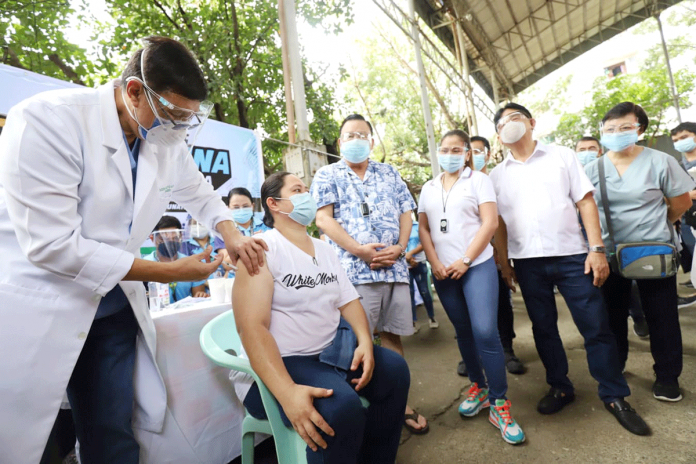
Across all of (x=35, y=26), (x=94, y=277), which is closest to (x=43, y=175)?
(x=94, y=277)

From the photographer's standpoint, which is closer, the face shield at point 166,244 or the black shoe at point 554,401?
the face shield at point 166,244

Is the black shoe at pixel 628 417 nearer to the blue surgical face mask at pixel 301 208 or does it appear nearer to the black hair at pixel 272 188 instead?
the blue surgical face mask at pixel 301 208

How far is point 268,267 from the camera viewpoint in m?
1.58

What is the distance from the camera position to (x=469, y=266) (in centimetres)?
225

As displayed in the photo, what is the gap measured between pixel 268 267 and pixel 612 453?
1.81m

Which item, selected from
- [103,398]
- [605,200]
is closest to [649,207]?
[605,200]

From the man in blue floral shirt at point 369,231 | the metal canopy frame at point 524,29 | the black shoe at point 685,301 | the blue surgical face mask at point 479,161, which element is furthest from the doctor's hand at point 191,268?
the metal canopy frame at point 524,29

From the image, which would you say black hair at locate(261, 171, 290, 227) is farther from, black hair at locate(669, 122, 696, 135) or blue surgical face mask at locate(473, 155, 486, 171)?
black hair at locate(669, 122, 696, 135)

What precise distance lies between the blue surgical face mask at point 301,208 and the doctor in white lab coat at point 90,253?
343mm

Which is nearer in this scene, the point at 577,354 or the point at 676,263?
the point at 676,263

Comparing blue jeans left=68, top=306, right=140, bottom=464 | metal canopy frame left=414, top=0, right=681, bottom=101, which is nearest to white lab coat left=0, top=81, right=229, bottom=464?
blue jeans left=68, top=306, right=140, bottom=464

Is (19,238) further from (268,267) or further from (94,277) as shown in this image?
(268,267)

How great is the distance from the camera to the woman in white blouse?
2.11 metres

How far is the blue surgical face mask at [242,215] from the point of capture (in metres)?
3.12
